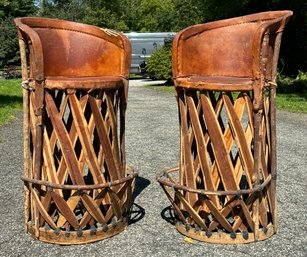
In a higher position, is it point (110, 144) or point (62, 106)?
point (62, 106)

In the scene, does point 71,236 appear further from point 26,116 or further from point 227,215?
point 227,215

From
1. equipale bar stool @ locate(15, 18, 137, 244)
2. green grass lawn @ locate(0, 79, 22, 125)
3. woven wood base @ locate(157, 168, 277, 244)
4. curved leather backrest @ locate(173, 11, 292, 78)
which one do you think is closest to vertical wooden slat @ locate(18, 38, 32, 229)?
equipale bar stool @ locate(15, 18, 137, 244)

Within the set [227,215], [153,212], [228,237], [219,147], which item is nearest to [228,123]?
[219,147]

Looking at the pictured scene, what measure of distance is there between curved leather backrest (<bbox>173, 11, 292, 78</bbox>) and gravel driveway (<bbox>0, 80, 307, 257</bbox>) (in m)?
1.28

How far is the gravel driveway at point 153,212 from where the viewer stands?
3.48 m

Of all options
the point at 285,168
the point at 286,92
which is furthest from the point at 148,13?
the point at 285,168

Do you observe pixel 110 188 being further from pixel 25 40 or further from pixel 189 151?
pixel 25 40

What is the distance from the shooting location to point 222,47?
3611 millimetres

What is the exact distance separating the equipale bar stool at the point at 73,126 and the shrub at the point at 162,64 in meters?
14.5

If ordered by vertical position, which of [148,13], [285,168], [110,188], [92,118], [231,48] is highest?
[148,13]

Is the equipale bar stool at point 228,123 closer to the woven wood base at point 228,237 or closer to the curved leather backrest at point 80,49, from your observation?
the woven wood base at point 228,237

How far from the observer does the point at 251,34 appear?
3.48 metres

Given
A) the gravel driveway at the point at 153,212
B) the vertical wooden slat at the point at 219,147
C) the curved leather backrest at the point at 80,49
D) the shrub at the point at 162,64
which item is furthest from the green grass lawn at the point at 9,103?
the vertical wooden slat at the point at 219,147

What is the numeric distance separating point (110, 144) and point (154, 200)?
49.7 inches
